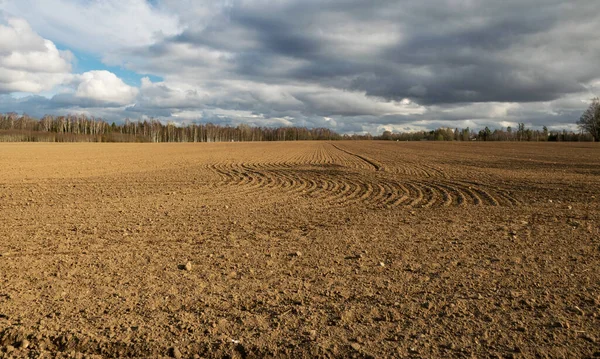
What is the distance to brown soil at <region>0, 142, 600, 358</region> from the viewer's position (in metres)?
3.92

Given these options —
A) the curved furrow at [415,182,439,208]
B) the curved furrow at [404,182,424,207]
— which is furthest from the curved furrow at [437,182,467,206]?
the curved furrow at [404,182,424,207]

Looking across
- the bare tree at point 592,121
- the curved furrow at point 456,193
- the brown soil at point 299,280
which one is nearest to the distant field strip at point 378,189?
the curved furrow at point 456,193

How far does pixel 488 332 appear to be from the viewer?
409 centimetres

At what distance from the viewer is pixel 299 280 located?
554 centimetres

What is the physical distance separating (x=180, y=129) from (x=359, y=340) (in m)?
177

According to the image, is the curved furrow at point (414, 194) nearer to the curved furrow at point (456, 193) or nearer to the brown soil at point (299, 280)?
the brown soil at point (299, 280)

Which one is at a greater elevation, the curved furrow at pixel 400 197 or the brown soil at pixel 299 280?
the curved furrow at pixel 400 197

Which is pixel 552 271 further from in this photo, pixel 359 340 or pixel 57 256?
pixel 57 256

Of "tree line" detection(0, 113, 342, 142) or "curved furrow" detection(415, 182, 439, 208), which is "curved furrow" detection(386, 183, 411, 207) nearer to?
"curved furrow" detection(415, 182, 439, 208)

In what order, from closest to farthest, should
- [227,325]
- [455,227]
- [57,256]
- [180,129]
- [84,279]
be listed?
[227,325], [84,279], [57,256], [455,227], [180,129]

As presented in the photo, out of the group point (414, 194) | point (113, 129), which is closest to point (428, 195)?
point (414, 194)

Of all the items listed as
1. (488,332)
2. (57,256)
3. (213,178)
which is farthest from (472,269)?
(213,178)

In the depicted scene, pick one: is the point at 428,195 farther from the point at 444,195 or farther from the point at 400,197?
the point at 400,197

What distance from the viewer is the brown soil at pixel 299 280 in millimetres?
3920
